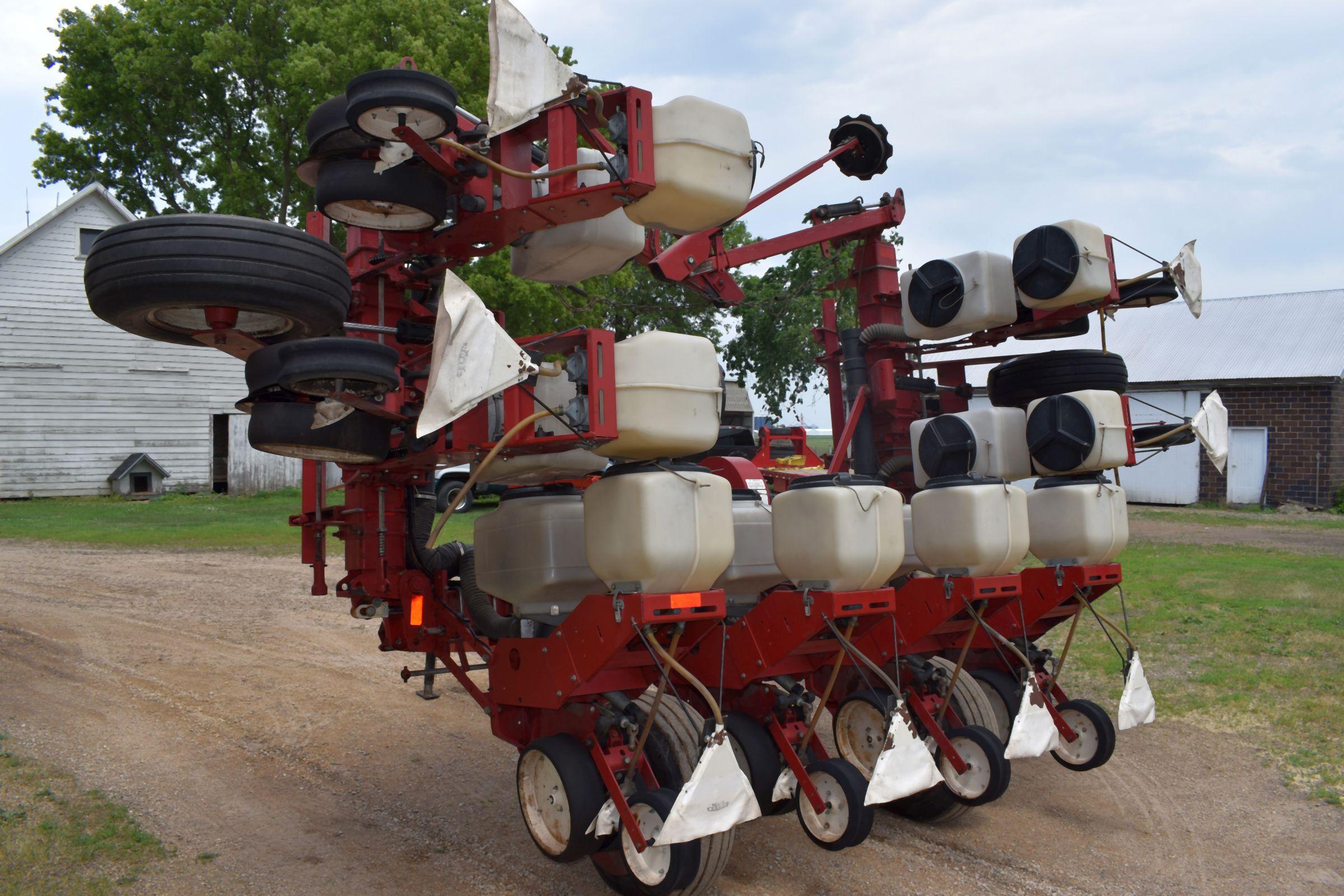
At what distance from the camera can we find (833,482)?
4863 millimetres

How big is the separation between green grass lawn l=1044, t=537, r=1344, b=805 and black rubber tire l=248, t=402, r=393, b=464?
5.70 m

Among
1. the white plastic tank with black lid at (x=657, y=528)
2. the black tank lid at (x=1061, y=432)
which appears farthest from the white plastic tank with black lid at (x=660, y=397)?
the black tank lid at (x=1061, y=432)

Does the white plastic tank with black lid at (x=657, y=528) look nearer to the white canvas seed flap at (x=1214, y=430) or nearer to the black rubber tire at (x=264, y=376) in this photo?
the black rubber tire at (x=264, y=376)

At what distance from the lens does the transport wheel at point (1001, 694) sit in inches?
245

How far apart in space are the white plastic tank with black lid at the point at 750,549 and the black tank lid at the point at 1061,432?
A: 1.69 metres

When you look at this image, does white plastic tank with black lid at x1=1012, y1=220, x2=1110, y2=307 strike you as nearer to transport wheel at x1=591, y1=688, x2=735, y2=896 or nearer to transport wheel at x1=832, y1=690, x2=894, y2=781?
transport wheel at x1=832, y1=690, x2=894, y2=781

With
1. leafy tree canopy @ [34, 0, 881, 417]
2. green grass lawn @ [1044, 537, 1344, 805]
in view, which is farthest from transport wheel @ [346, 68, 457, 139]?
leafy tree canopy @ [34, 0, 881, 417]

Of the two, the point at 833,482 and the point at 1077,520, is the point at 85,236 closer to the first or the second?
the point at 833,482

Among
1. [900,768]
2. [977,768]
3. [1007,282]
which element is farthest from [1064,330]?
[900,768]

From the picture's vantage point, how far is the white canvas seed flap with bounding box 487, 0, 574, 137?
14.0 feet

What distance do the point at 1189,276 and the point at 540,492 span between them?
4306 mm

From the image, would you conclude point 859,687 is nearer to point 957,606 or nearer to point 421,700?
point 957,606

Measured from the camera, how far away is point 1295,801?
20.0 ft

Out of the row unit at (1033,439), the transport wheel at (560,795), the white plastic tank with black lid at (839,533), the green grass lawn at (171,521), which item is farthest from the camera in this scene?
the green grass lawn at (171,521)
